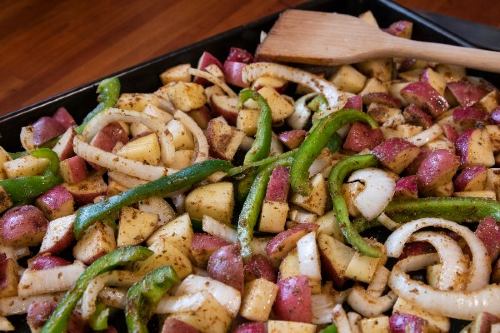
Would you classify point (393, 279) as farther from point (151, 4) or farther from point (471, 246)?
point (151, 4)

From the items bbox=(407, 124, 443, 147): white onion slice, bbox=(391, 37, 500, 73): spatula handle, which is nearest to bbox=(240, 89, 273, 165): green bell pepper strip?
bbox=(407, 124, 443, 147): white onion slice

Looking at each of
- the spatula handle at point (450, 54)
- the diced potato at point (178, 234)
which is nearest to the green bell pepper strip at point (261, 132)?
the diced potato at point (178, 234)

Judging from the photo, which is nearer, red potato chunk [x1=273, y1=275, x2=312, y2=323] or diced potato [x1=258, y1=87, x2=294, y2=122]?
red potato chunk [x1=273, y1=275, x2=312, y2=323]

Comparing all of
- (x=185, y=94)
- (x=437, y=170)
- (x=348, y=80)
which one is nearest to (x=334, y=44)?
(x=348, y=80)

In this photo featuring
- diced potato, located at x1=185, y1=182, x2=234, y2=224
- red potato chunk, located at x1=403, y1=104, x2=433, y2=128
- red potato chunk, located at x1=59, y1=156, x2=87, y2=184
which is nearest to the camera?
diced potato, located at x1=185, y1=182, x2=234, y2=224

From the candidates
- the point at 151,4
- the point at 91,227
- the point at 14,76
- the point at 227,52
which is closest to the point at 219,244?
the point at 91,227

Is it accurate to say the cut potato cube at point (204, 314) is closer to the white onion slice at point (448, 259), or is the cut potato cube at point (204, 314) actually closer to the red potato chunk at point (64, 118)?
the white onion slice at point (448, 259)

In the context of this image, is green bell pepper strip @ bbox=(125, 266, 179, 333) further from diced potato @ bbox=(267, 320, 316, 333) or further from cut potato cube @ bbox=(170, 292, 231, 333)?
diced potato @ bbox=(267, 320, 316, 333)
